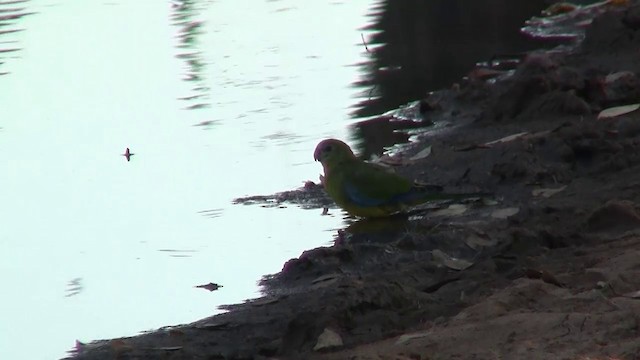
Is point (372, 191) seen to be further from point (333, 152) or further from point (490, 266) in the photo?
point (490, 266)

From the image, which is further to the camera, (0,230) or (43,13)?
(43,13)

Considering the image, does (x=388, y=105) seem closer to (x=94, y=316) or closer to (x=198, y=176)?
(x=198, y=176)

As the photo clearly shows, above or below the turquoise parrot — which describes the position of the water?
below

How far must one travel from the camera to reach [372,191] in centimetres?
534

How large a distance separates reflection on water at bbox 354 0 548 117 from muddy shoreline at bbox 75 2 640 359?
4.39 feet

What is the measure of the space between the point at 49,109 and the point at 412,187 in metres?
3.65

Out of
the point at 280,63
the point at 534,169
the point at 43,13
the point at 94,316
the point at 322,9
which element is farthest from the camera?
the point at 43,13

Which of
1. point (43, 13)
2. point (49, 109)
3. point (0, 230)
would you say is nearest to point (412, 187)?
point (0, 230)

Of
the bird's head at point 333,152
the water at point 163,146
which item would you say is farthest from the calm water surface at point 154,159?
the bird's head at point 333,152

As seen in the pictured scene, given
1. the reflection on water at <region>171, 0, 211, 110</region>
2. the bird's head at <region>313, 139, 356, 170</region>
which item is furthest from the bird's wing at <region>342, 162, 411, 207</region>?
the reflection on water at <region>171, 0, 211, 110</region>

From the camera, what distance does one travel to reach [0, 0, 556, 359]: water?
480 centimetres

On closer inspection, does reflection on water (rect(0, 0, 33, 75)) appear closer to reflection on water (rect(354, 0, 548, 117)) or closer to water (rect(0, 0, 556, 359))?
water (rect(0, 0, 556, 359))

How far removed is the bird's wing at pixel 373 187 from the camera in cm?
533

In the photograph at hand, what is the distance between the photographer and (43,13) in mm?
12891
